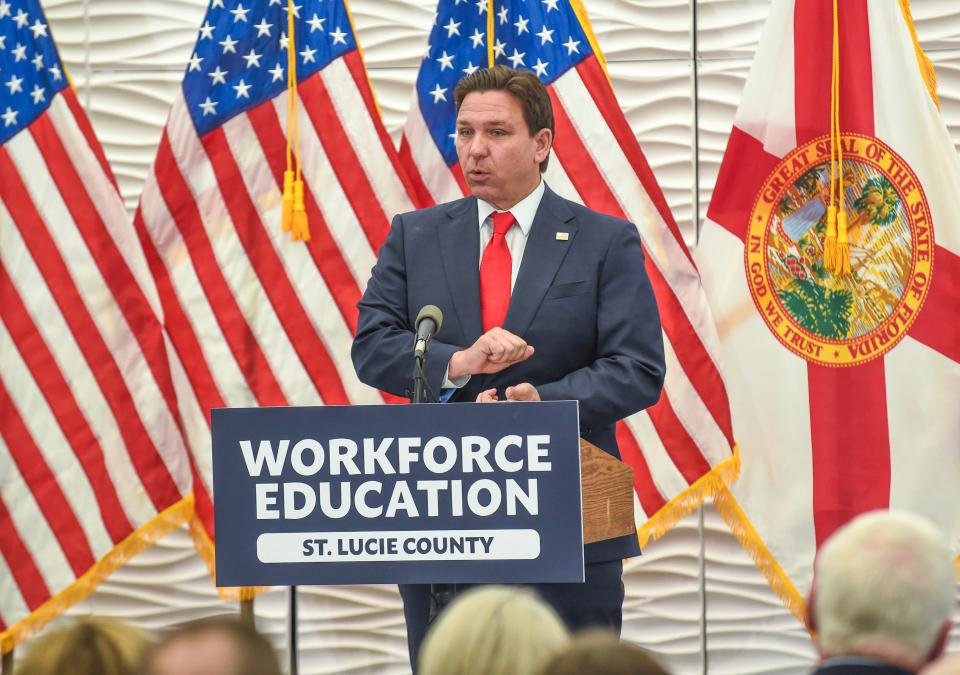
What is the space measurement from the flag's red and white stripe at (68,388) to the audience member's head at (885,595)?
9.17 ft

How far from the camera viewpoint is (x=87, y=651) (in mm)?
1429

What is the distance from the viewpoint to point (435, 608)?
235 cm

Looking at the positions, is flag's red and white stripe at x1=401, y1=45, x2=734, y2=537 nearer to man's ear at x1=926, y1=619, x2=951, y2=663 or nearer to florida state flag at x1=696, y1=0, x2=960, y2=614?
florida state flag at x1=696, y1=0, x2=960, y2=614

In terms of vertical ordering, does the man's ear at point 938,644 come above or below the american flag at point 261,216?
below

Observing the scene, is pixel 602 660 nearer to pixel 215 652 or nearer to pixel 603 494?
pixel 215 652

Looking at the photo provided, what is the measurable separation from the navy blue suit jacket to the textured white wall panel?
4.89ft

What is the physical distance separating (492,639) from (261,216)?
2.76 m

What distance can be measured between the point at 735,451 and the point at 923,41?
1.41m

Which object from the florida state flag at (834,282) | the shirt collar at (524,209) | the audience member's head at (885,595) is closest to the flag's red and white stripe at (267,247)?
the florida state flag at (834,282)

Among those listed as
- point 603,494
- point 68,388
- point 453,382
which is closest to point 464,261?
point 453,382

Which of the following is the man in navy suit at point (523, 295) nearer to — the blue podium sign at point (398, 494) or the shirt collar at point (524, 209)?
the shirt collar at point (524, 209)

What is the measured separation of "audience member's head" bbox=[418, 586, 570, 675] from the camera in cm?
139

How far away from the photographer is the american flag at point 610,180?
3.87 meters

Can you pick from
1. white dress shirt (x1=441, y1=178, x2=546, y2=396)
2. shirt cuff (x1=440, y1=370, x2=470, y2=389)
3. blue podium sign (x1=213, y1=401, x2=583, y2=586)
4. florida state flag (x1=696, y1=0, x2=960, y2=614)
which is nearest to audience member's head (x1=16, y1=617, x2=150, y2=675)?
blue podium sign (x1=213, y1=401, x2=583, y2=586)
